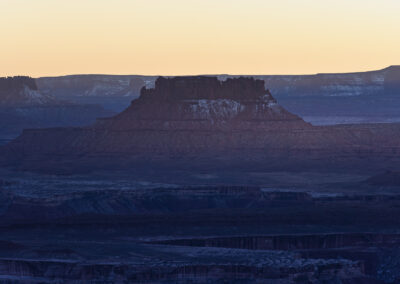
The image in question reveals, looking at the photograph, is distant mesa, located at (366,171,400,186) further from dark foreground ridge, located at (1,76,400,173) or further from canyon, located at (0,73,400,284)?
dark foreground ridge, located at (1,76,400,173)

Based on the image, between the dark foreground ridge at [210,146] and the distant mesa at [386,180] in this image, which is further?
the dark foreground ridge at [210,146]

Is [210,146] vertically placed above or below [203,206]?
above

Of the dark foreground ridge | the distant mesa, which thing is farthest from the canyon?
the distant mesa

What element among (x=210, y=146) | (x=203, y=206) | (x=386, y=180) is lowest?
(x=203, y=206)

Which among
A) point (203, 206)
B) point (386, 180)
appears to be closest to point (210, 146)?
point (386, 180)

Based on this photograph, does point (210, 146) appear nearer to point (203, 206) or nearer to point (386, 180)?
point (386, 180)

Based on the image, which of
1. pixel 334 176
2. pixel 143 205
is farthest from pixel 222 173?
pixel 143 205

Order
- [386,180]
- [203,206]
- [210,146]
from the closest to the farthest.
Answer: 1. [203,206]
2. [386,180]
3. [210,146]

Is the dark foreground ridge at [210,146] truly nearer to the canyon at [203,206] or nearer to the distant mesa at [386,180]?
the canyon at [203,206]

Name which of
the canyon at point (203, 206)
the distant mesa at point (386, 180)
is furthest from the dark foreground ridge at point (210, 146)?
the distant mesa at point (386, 180)

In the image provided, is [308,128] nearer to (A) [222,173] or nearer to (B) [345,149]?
(B) [345,149]

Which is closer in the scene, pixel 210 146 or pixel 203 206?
pixel 203 206
